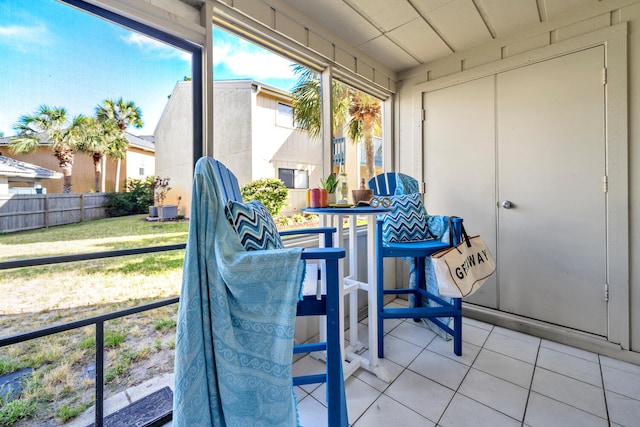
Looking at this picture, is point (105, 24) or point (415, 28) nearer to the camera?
point (105, 24)

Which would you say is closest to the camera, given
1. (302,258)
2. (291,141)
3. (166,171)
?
(302,258)

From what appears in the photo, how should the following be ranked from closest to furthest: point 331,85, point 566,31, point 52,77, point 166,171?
point 52,77, point 166,171, point 566,31, point 331,85

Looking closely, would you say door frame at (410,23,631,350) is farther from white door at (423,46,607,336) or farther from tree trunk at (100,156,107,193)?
tree trunk at (100,156,107,193)

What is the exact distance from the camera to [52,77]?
1.06 meters

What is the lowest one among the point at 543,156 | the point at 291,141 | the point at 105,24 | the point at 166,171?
the point at 166,171

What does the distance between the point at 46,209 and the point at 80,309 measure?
1.84ft

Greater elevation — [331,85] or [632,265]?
[331,85]

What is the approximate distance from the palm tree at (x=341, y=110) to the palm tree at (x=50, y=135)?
1503mm

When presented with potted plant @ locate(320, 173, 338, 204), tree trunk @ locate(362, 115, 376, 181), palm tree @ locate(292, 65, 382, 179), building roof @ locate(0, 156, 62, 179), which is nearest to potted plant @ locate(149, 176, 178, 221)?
building roof @ locate(0, 156, 62, 179)

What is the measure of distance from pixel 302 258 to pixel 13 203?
1.09 meters

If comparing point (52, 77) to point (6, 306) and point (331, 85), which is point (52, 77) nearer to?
point (6, 306)

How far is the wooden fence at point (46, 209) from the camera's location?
1.00 metres

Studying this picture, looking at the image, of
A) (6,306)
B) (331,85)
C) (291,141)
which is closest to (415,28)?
(331,85)

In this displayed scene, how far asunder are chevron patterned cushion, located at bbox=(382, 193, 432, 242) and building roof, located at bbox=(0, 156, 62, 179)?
6.14 feet
